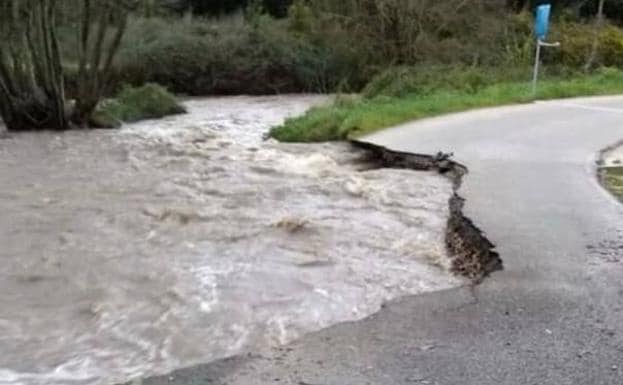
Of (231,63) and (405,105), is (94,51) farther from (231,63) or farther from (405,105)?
(231,63)

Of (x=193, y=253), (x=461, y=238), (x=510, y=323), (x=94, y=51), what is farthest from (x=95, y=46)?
(x=510, y=323)

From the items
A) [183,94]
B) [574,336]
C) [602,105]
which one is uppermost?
[574,336]

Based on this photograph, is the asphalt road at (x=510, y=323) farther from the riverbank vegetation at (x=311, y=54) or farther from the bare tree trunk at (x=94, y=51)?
the bare tree trunk at (x=94, y=51)

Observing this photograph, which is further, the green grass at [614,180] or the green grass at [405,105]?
the green grass at [405,105]

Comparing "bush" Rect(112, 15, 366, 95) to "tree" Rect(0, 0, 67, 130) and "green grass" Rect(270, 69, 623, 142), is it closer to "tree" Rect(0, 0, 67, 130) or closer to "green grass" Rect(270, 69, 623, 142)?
"green grass" Rect(270, 69, 623, 142)

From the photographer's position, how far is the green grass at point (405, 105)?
727 inches

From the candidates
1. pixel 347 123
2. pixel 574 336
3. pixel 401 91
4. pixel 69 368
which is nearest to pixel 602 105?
pixel 401 91

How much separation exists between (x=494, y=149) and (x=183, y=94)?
19.3m

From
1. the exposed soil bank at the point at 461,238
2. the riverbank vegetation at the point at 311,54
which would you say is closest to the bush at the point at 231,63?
the riverbank vegetation at the point at 311,54

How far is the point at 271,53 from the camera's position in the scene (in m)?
32.7

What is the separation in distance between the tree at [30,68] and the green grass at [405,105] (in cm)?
607

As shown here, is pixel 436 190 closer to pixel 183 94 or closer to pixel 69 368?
pixel 69 368

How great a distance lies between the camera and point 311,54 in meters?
32.4

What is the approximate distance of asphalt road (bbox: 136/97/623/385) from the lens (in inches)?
227
